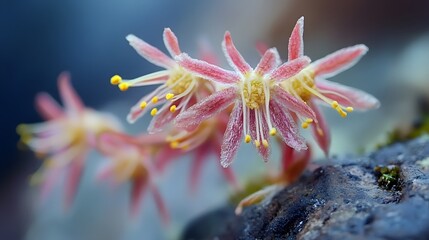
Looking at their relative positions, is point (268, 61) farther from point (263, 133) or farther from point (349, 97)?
point (349, 97)

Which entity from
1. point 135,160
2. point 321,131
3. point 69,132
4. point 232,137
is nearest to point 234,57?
point 232,137

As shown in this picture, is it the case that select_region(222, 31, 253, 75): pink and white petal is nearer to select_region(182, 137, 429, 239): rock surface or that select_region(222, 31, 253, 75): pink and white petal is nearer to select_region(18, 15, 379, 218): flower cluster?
select_region(18, 15, 379, 218): flower cluster

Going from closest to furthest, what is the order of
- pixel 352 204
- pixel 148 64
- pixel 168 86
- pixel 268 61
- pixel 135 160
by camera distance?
pixel 352 204 < pixel 268 61 < pixel 168 86 < pixel 135 160 < pixel 148 64

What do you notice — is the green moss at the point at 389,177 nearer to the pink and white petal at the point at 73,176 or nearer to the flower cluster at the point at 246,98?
the flower cluster at the point at 246,98

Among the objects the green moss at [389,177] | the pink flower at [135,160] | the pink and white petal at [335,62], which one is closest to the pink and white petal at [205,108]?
the pink and white petal at [335,62]

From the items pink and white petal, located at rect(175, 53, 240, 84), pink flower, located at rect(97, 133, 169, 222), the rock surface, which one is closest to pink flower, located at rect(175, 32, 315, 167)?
pink and white petal, located at rect(175, 53, 240, 84)

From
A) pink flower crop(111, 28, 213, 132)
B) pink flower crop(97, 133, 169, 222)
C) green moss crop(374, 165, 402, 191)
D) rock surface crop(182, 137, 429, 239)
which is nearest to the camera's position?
rock surface crop(182, 137, 429, 239)
